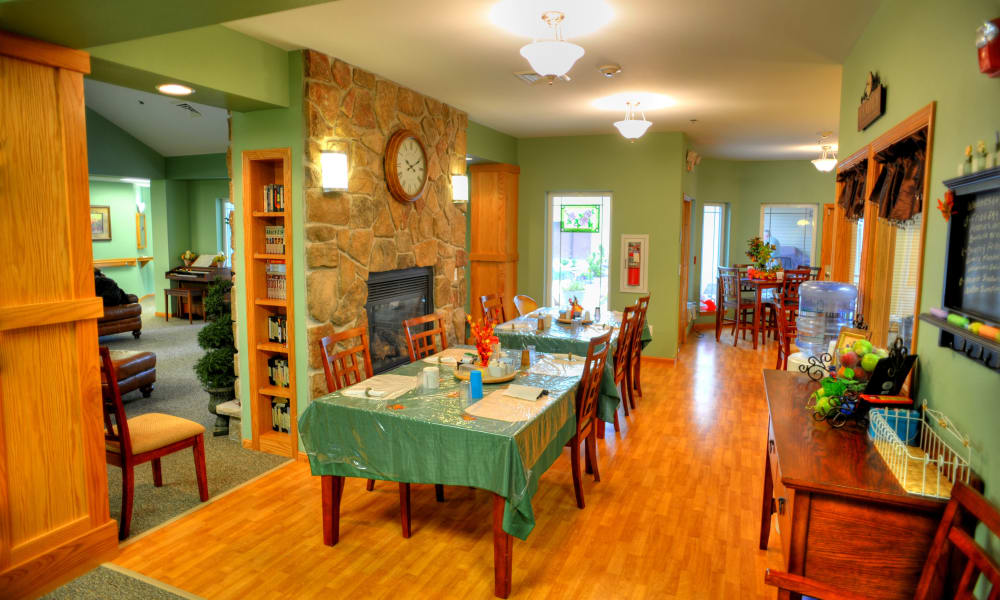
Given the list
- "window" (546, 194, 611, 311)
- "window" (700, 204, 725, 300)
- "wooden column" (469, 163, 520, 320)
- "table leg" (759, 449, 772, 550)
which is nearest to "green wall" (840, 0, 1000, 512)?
"table leg" (759, 449, 772, 550)

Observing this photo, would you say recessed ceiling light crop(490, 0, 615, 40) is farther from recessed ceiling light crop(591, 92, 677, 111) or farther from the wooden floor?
the wooden floor

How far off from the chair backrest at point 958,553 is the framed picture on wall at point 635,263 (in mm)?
5494

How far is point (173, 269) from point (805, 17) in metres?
9.47

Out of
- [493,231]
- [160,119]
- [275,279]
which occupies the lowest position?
[275,279]

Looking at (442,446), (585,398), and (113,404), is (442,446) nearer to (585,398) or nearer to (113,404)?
(585,398)

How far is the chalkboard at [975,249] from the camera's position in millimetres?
1542

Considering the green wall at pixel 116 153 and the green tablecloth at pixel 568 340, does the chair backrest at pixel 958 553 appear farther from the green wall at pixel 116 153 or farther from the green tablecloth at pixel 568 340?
the green wall at pixel 116 153

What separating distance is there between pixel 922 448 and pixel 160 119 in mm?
9191

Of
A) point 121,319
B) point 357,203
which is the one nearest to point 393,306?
point 357,203

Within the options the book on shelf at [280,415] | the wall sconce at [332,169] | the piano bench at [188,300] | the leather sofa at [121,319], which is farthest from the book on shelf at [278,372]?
the piano bench at [188,300]

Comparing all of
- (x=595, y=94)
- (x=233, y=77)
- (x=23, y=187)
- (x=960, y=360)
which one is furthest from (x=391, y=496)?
(x=595, y=94)

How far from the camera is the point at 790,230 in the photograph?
951 centimetres

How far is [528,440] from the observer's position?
2598mm

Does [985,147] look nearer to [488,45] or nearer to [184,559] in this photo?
[488,45]
